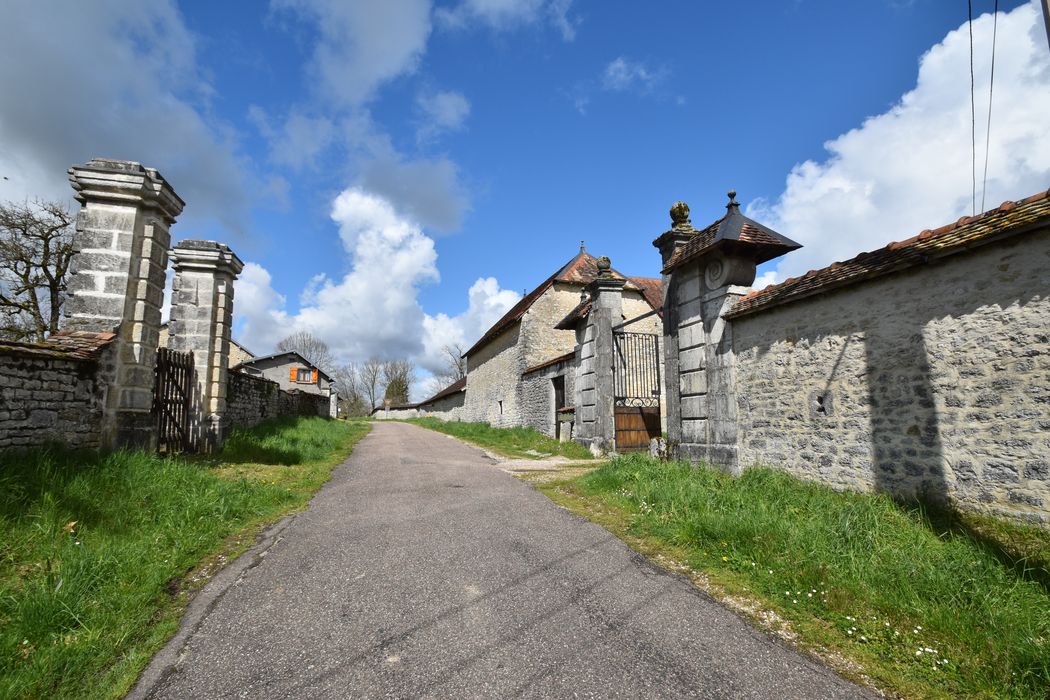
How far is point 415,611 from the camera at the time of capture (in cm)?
319

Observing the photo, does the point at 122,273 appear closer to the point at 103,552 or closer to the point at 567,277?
the point at 103,552

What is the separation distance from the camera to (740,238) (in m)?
6.94

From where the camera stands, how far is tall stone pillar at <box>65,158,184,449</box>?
688cm

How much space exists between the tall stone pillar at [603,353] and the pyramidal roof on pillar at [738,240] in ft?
11.2

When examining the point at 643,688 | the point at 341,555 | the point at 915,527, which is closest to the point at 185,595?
the point at 341,555

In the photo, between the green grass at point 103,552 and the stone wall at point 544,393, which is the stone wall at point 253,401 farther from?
the stone wall at point 544,393

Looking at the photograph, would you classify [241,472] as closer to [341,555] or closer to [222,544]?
[222,544]

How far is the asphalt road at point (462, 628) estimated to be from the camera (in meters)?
2.45

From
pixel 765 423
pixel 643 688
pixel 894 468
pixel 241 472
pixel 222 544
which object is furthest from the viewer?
pixel 241 472

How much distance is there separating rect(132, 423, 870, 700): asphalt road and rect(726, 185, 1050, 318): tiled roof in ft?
13.0

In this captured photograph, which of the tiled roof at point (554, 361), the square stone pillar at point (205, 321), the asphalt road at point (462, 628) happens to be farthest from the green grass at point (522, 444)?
the asphalt road at point (462, 628)

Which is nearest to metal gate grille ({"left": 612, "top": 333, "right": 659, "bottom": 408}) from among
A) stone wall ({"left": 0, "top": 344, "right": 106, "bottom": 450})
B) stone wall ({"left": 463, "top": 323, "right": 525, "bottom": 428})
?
stone wall ({"left": 463, "top": 323, "right": 525, "bottom": 428})

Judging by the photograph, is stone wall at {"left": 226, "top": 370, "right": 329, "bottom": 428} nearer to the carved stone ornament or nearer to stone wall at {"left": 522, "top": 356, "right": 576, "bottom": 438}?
stone wall at {"left": 522, "top": 356, "right": 576, "bottom": 438}

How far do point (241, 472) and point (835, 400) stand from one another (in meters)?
8.44
